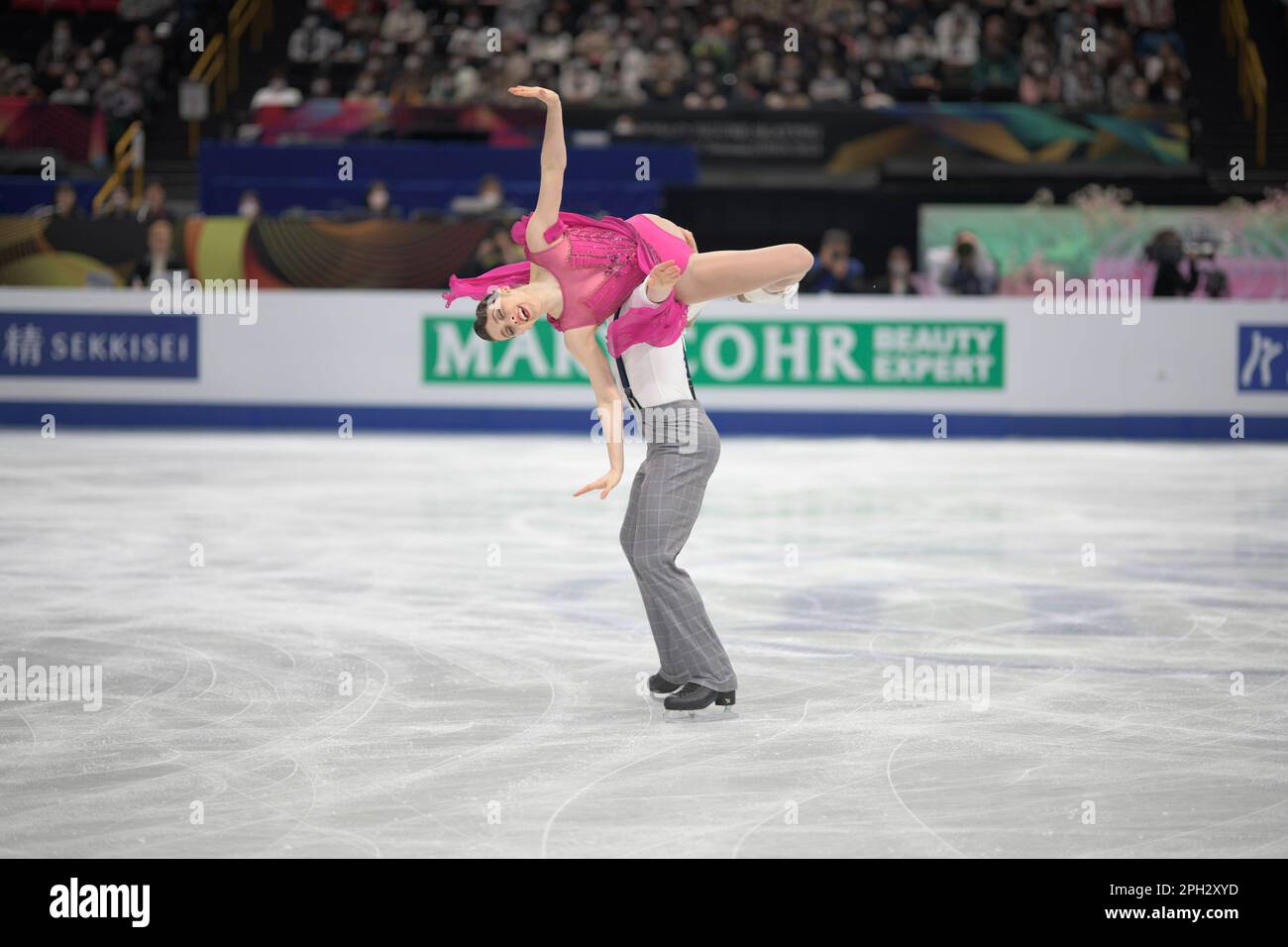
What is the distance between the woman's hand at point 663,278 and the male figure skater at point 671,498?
9.2 inches

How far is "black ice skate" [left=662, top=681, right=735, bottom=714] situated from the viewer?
16.0 ft

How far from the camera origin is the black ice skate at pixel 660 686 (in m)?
5.05

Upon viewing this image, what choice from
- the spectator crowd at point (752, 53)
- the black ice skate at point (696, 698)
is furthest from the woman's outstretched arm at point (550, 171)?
the spectator crowd at point (752, 53)

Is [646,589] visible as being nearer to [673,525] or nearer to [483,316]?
[673,525]

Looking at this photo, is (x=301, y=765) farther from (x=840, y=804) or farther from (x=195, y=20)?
(x=195, y=20)

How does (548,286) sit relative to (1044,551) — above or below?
above

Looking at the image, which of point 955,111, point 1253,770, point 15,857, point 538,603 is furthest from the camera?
point 955,111

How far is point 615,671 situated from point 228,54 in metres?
19.3

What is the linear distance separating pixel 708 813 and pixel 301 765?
1142 mm

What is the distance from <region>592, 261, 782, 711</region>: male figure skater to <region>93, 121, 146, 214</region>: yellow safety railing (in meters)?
14.6

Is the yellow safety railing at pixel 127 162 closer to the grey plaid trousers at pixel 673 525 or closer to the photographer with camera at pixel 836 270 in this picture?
the photographer with camera at pixel 836 270

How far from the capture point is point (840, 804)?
3.91m

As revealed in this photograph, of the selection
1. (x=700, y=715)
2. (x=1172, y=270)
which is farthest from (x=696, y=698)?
(x=1172, y=270)

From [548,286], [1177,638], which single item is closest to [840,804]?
[548,286]
